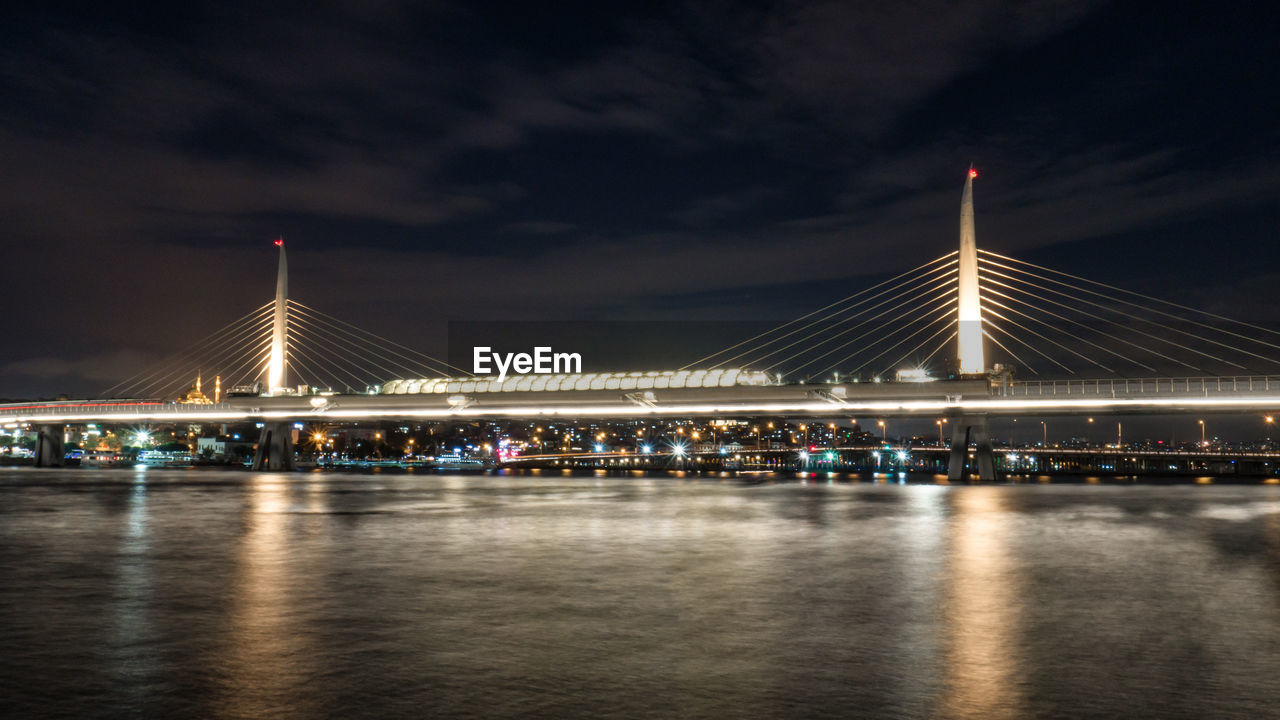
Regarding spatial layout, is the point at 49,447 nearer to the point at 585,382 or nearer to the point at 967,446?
the point at 585,382

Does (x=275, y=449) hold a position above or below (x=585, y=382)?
below

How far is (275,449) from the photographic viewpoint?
10188 centimetres

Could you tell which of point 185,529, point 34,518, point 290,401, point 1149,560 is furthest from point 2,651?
point 290,401

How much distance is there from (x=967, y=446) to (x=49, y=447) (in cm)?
11492

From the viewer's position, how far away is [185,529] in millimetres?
26234

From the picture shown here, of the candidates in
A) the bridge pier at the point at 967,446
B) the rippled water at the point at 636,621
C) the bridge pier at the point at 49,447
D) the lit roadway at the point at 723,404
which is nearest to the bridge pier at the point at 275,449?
the lit roadway at the point at 723,404

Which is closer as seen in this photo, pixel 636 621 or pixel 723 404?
pixel 636 621

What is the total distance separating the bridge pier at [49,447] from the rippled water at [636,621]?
10956 centimetres

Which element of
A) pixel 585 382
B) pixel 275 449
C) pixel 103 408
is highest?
pixel 585 382

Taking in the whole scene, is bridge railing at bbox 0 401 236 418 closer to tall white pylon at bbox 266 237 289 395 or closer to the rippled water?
tall white pylon at bbox 266 237 289 395

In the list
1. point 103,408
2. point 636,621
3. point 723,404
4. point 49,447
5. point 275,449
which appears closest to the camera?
point 636,621

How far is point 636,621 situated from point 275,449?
99.1 m

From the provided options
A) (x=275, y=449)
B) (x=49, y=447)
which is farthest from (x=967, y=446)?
(x=49, y=447)

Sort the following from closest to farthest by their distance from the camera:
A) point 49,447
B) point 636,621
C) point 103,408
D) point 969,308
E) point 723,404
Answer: point 636,621 → point 969,308 → point 723,404 → point 103,408 → point 49,447
